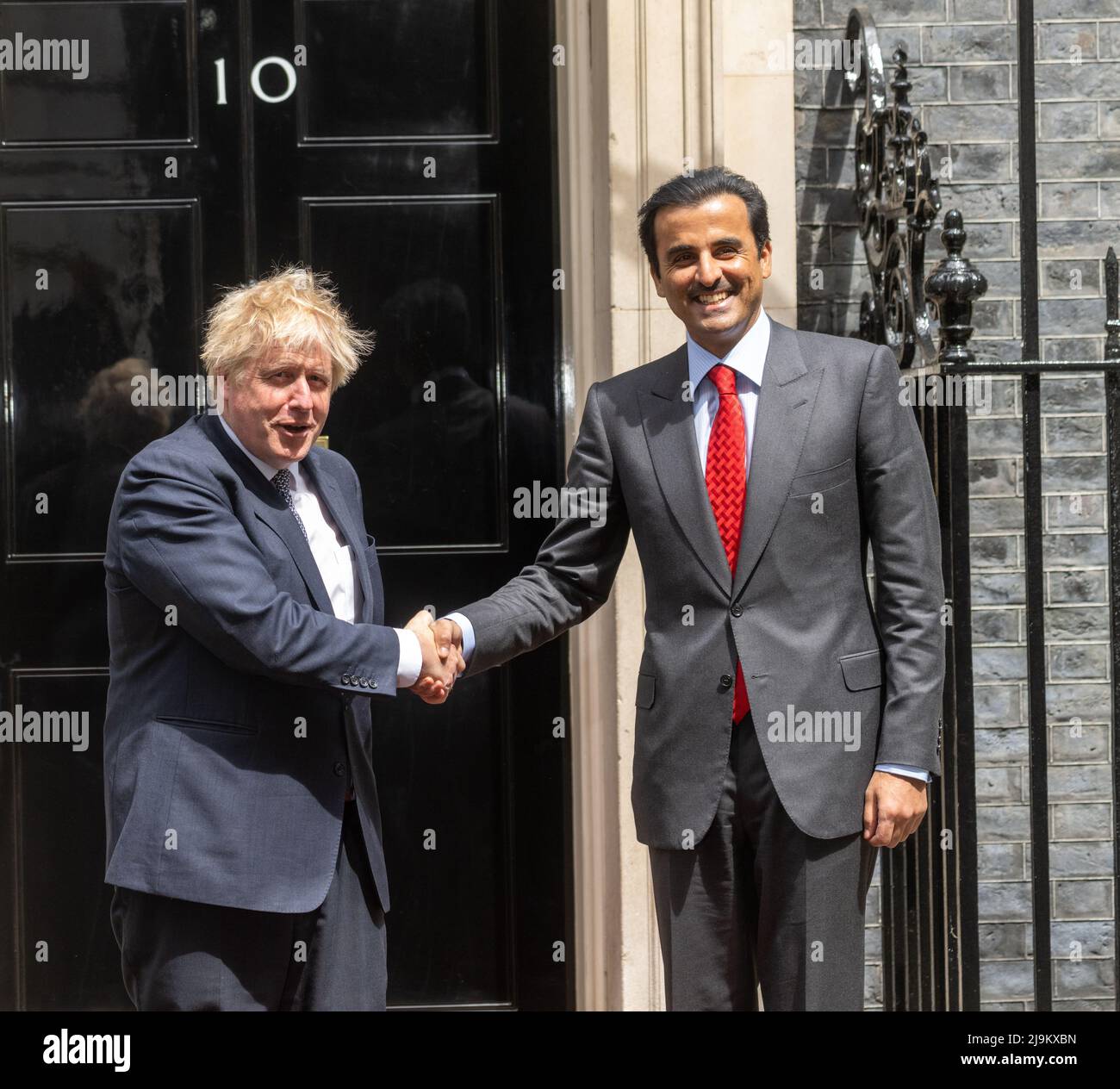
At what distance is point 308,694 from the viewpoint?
285cm

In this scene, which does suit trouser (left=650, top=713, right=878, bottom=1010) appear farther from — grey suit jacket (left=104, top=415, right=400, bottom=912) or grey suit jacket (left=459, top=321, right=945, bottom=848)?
grey suit jacket (left=104, top=415, right=400, bottom=912)

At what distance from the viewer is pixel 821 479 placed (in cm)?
282

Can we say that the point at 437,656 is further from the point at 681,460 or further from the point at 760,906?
the point at 760,906

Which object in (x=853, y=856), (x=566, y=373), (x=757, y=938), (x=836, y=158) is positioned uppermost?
(x=836, y=158)

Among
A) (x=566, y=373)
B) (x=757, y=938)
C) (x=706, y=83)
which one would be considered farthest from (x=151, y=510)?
(x=706, y=83)

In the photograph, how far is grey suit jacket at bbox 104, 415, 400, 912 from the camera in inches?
105

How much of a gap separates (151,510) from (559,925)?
7.53ft

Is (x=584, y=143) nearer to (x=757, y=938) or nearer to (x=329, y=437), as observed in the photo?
(x=329, y=437)

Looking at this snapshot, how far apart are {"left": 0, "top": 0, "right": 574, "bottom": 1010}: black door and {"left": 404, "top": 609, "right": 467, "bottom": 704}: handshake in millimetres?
1077

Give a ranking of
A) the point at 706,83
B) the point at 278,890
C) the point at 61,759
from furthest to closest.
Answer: the point at 61,759, the point at 706,83, the point at 278,890

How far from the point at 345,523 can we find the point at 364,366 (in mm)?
1426

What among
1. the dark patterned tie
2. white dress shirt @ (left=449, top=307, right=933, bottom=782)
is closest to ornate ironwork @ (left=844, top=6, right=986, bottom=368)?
white dress shirt @ (left=449, top=307, right=933, bottom=782)

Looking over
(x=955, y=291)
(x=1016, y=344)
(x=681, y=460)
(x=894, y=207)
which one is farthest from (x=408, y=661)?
(x=1016, y=344)

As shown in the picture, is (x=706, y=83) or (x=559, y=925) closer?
(x=706, y=83)
